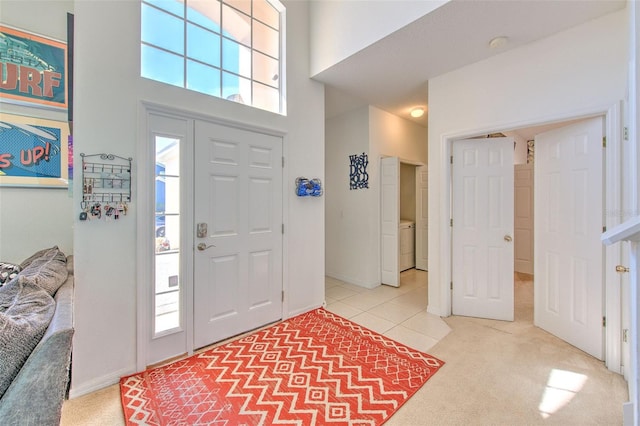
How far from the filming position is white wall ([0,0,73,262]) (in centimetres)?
220

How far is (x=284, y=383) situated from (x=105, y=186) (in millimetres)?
1848

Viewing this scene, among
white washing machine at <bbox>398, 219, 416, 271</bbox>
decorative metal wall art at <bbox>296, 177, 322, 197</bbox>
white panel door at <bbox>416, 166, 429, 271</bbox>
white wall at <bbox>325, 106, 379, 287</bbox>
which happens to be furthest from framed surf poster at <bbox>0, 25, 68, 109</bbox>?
white panel door at <bbox>416, 166, 429, 271</bbox>

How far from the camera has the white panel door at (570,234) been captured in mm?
2172

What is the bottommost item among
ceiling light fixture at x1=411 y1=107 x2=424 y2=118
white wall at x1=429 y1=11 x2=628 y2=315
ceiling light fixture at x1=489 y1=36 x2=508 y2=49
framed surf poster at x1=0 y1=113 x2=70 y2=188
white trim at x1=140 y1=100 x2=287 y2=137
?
framed surf poster at x1=0 y1=113 x2=70 y2=188

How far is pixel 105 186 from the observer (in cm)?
188

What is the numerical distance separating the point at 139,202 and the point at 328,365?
1874 millimetres

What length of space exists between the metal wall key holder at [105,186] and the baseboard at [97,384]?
3.65 ft

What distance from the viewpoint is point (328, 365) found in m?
2.08

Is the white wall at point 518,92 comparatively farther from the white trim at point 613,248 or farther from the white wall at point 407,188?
the white wall at point 407,188

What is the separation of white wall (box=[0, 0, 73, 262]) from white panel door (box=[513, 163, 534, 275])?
6207mm

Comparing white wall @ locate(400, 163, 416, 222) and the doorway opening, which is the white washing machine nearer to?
white wall @ locate(400, 163, 416, 222)

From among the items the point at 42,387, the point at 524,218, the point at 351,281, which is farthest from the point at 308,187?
the point at 524,218

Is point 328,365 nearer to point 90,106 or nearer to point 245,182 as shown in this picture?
point 245,182

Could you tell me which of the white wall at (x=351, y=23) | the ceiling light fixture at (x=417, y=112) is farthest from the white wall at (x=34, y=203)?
the ceiling light fixture at (x=417, y=112)
